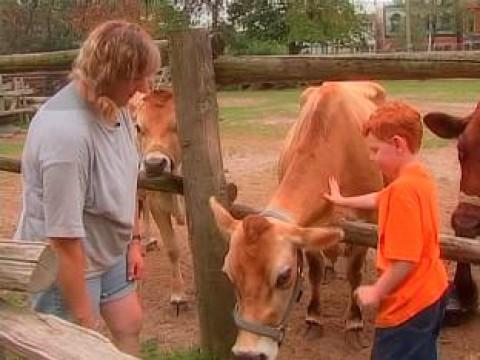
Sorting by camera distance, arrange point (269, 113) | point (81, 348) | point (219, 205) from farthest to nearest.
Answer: point (269, 113)
point (219, 205)
point (81, 348)

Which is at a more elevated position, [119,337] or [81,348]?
[81,348]

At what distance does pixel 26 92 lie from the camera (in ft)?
69.4

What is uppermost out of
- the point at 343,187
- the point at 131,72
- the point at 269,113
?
the point at 131,72

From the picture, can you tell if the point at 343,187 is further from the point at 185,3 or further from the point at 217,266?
the point at 185,3

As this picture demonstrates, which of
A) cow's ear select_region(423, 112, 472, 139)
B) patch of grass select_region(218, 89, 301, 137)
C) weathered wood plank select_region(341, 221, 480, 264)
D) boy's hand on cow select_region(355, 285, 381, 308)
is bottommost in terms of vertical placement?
patch of grass select_region(218, 89, 301, 137)

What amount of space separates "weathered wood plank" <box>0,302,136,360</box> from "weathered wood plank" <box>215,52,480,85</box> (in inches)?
81.7

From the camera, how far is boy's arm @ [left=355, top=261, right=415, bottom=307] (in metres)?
3.17

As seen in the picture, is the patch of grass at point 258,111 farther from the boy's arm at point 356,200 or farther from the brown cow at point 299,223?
the boy's arm at point 356,200

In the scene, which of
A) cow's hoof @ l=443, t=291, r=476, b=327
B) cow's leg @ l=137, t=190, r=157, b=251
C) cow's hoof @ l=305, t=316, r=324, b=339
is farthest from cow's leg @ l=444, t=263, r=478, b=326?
cow's leg @ l=137, t=190, r=157, b=251

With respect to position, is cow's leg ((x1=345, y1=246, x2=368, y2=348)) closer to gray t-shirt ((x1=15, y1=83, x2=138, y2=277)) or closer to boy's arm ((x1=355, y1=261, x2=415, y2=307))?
boy's arm ((x1=355, y1=261, x2=415, y2=307))

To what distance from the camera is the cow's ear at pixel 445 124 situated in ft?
16.4

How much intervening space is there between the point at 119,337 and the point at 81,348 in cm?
147

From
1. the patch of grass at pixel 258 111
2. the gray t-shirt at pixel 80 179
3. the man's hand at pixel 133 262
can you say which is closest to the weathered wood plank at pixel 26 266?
the gray t-shirt at pixel 80 179

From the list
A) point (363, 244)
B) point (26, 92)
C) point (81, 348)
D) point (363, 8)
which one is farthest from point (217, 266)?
point (363, 8)
